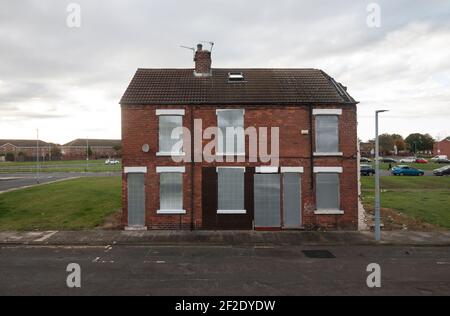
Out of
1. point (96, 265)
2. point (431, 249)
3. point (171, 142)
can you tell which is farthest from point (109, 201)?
point (431, 249)

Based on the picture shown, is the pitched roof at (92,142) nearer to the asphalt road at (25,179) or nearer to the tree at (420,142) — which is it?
the asphalt road at (25,179)

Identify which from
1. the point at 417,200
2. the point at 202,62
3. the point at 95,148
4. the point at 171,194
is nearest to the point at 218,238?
the point at 171,194

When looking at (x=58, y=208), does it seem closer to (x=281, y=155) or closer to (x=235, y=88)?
(x=235, y=88)

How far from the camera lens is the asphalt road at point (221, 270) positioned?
9781 millimetres

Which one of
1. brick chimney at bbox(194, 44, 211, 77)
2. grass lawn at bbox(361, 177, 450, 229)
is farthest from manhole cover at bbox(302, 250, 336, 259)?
brick chimney at bbox(194, 44, 211, 77)

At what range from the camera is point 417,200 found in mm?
24797

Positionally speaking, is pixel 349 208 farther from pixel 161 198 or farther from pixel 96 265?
pixel 96 265

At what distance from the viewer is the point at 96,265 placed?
12.0 m

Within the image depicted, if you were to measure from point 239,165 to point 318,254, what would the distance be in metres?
6.17

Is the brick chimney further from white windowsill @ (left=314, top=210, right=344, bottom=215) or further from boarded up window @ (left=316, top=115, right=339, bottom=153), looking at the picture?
white windowsill @ (left=314, top=210, right=344, bottom=215)

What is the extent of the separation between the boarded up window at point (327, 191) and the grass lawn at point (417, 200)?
591cm

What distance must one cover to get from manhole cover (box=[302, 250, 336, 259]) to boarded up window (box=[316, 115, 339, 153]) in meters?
5.85

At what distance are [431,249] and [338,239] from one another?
378cm

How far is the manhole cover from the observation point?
13.1 metres
